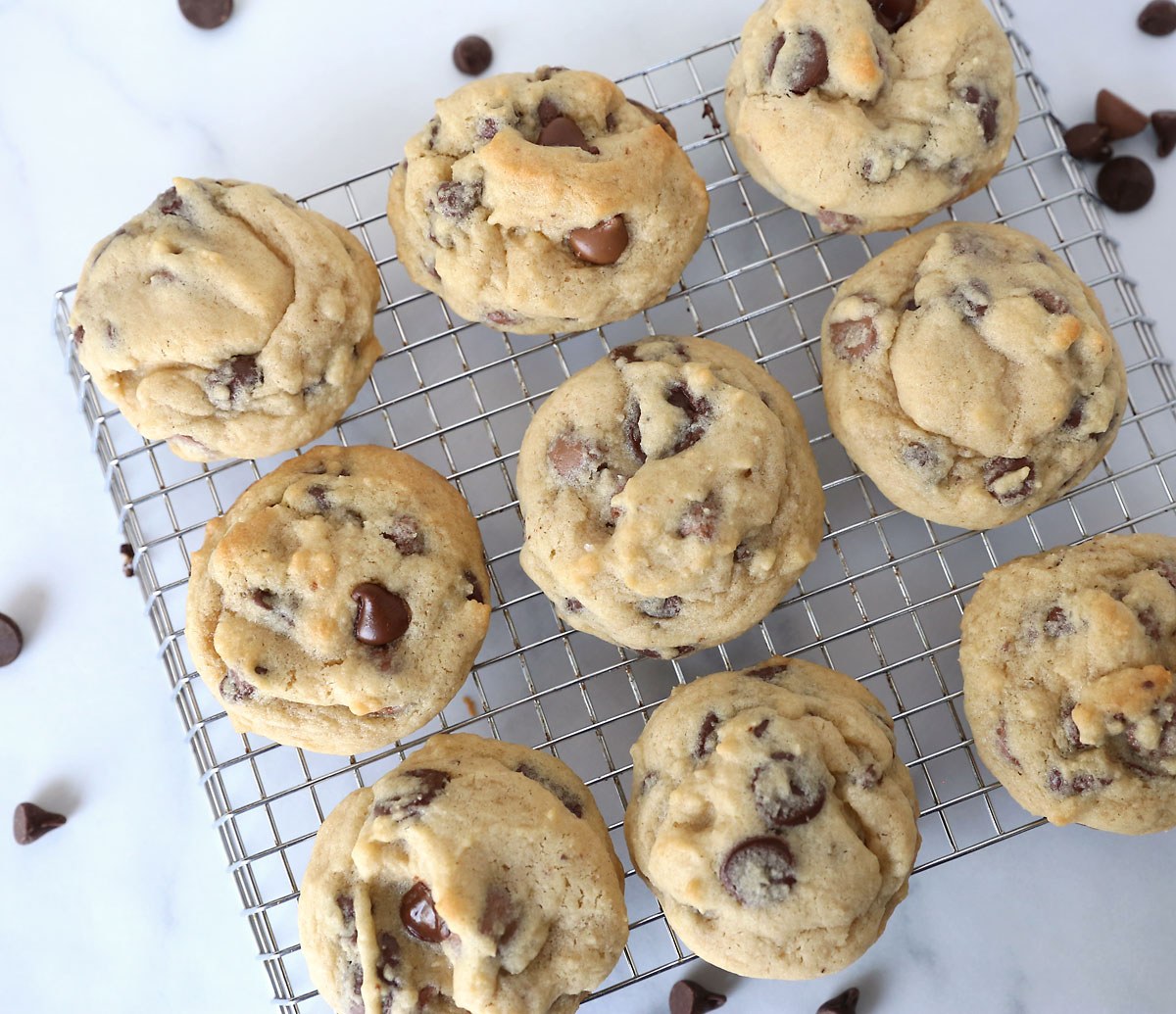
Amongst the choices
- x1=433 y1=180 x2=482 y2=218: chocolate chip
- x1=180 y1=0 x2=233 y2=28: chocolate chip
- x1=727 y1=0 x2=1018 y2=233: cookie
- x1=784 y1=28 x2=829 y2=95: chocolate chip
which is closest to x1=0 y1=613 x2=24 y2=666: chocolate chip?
x1=433 y1=180 x2=482 y2=218: chocolate chip

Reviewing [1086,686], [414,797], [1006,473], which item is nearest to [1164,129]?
[1006,473]

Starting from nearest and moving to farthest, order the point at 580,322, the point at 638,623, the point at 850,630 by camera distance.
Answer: the point at 638,623
the point at 580,322
the point at 850,630

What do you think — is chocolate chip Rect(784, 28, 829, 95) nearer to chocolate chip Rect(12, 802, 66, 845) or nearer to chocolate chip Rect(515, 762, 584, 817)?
chocolate chip Rect(515, 762, 584, 817)

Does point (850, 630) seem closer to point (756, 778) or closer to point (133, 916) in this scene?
point (756, 778)

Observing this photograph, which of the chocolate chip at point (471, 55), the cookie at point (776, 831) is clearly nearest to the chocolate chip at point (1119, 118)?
the chocolate chip at point (471, 55)

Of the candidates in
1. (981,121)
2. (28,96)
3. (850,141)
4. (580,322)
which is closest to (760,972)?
(580,322)

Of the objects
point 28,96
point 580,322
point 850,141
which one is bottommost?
point 580,322
